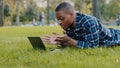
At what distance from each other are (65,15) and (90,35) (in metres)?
0.54

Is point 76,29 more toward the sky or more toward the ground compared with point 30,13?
more toward the sky

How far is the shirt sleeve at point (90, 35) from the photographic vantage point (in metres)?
6.16

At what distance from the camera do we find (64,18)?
597cm

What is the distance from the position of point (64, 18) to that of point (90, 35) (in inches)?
20.8

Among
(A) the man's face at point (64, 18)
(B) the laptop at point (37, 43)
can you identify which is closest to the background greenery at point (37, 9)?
(B) the laptop at point (37, 43)

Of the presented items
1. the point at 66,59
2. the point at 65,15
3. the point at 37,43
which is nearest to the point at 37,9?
the point at 37,43

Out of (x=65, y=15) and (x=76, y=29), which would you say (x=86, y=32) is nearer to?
(x=76, y=29)

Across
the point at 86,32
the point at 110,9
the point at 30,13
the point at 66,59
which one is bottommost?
the point at 30,13

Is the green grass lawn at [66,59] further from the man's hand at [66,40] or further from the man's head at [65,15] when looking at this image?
the man's head at [65,15]

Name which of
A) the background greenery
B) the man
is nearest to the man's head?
the man

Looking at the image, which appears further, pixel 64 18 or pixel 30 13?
pixel 30 13

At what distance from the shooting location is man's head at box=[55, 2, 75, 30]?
5.95 meters

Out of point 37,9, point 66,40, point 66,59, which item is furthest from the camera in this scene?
point 37,9

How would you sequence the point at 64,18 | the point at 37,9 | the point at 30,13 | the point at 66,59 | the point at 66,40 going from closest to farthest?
the point at 66,59
the point at 64,18
the point at 66,40
the point at 30,13
the point at 37,9
